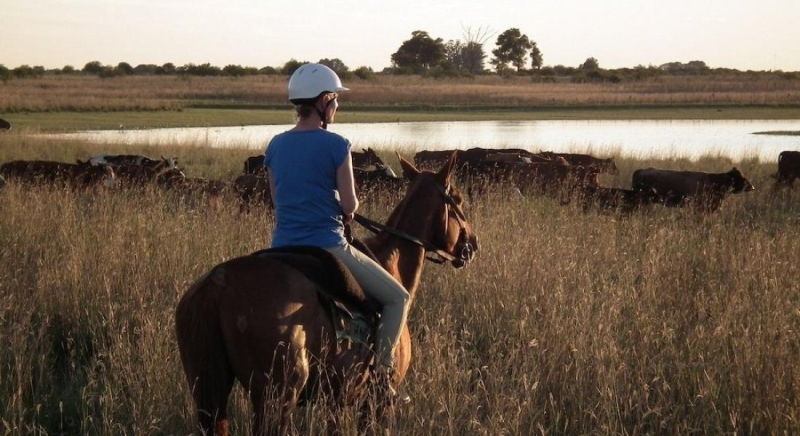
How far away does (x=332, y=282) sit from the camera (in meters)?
4.47

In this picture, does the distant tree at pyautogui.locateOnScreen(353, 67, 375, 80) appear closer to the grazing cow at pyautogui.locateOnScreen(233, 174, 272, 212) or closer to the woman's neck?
the grazing cow at pyautogui.locateOnScreen(233, 174, 272, 212)

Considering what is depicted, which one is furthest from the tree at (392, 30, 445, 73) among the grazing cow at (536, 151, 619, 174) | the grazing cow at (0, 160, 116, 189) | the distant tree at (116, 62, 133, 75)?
the grazing cow at (0, 160, 116, 189)

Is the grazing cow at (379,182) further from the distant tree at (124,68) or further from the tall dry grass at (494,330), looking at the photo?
the distant tree at (124,68)

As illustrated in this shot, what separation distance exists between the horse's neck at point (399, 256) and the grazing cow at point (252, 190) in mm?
7451

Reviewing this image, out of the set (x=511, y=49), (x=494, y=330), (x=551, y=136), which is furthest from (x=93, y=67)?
(x=494, y=330)

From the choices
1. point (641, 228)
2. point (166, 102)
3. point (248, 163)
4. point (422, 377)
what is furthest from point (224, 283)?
point (166, 102)

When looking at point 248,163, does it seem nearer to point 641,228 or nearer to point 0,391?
point 641,228

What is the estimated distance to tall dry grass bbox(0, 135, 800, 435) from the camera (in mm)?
5320

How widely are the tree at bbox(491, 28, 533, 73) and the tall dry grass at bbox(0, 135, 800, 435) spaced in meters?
128

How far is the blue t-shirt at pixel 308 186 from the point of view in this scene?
456 cm

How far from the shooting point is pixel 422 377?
5.75 metres

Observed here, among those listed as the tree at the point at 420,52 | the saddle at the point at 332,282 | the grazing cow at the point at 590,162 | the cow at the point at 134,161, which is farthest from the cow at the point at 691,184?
the tree at the point at 420,52

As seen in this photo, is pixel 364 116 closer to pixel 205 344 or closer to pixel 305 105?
pixel 305 105

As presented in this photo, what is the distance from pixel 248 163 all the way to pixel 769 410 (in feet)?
48.2
